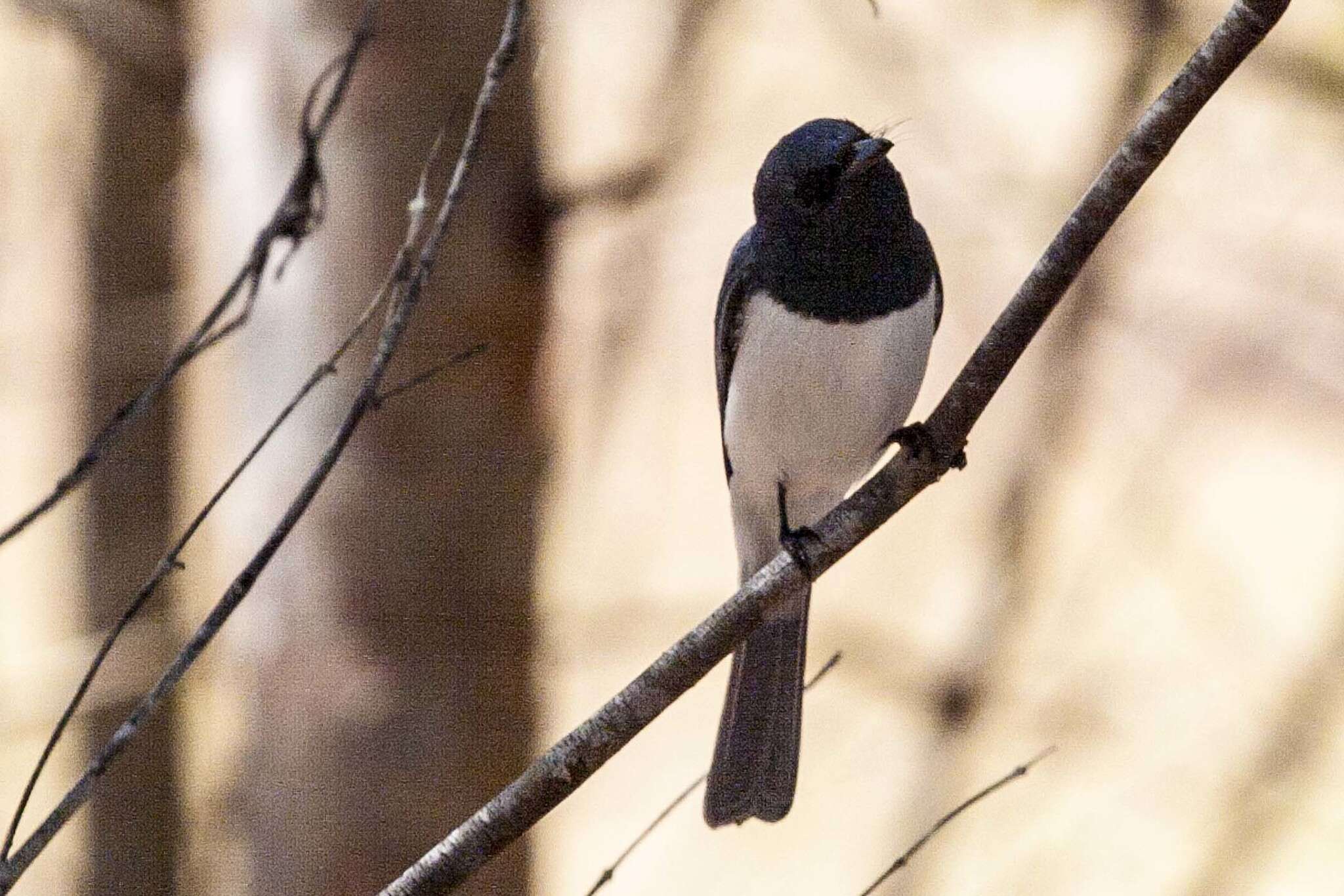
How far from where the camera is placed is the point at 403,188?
2.22 m

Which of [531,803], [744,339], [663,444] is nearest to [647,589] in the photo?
[663,444]

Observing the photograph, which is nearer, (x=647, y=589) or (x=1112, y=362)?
(x=1112, y=362)

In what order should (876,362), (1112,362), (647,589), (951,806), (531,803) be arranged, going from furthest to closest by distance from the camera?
(647,589)
(1112,362)
(951,806)
(876,362)
(531,803)

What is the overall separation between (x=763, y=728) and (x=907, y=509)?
186 centimetres

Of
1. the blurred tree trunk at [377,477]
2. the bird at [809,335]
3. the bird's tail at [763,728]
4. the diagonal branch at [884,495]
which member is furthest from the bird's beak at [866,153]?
the blurred tree trunk at [377,477]

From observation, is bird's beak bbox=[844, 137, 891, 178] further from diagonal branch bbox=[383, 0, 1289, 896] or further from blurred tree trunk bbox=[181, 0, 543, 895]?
blurred tree trunk bbox=[181, 0, 543, 895]

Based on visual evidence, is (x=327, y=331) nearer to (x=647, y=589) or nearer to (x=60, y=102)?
(x=647, y=589)

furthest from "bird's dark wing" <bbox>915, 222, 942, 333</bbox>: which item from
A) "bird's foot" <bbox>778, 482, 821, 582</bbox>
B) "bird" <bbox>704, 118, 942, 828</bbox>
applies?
"bird's foot" <bbox>778, 482, 821, 582</bbox>

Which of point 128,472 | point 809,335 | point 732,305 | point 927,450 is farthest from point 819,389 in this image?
point 128,472

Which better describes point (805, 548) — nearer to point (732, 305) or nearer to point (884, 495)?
point (884, 495)

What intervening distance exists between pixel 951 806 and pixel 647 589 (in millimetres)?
1007

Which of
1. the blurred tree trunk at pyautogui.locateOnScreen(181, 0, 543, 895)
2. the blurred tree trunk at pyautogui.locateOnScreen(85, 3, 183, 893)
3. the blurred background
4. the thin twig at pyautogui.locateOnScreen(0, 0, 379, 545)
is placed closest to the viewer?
the thin twig at pyautogui.locateOnScreen(0, 0, 379, 545)

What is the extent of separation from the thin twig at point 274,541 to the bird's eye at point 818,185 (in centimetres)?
54

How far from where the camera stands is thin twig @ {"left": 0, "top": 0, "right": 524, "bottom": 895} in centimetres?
96
